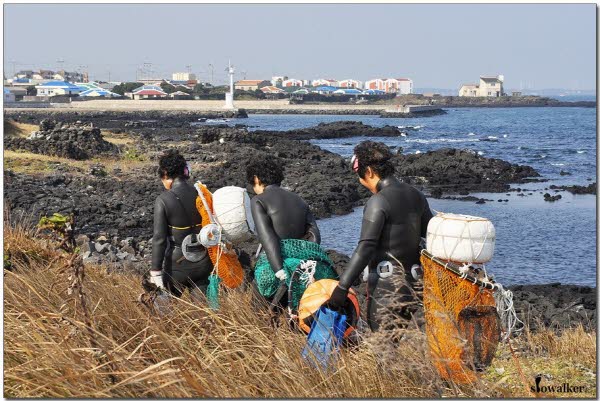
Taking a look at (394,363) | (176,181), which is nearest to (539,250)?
(176,181)

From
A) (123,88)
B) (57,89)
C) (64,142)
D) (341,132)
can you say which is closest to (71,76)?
(123,88)

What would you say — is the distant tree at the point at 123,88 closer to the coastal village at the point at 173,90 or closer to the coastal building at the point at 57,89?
the coastal village at the point at 173,90

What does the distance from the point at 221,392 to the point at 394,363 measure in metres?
0.91

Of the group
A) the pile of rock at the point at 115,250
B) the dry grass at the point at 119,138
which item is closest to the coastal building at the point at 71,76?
the dry grass at the point at 119,138

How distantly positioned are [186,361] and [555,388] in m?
2.01

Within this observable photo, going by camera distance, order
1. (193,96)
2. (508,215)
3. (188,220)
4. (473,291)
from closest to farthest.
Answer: (473,291)
(188,220)
(508,215)
(193,96)

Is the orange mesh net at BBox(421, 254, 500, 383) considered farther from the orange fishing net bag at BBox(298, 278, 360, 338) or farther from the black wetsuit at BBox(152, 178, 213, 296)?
the black wetsuit at BBox(152, 178, 213, 296)

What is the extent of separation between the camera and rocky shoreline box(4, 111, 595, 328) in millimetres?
16438

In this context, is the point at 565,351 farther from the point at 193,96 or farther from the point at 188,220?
the point at 193,96

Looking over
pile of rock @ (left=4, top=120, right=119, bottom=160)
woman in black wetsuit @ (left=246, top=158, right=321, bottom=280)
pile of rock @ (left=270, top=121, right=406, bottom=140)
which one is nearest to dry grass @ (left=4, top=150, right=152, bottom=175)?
pile of rock @ (left=4, top=120, right=119, bottom=160)

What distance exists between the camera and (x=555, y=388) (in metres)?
4.75

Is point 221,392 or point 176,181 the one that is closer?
point 221,392

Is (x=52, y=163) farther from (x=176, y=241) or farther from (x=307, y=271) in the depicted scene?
(x=307, y=271)

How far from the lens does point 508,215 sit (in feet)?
77.5
